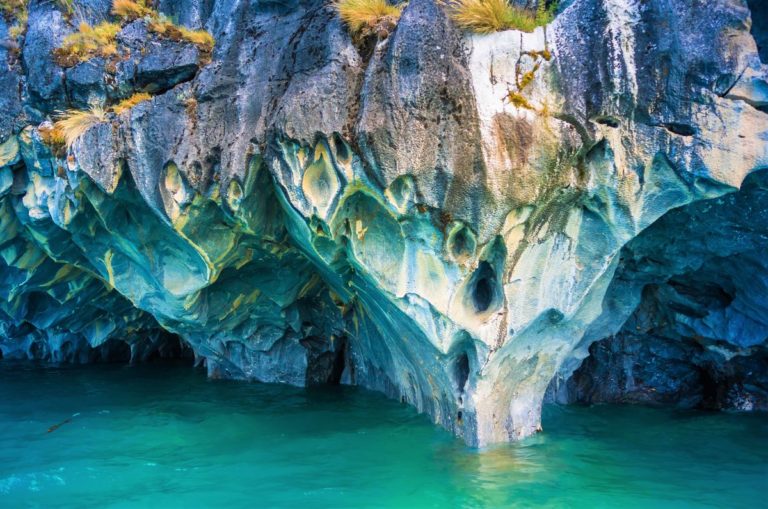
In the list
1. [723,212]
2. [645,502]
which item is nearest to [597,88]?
[723,212]

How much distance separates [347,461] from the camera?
9.45 metres

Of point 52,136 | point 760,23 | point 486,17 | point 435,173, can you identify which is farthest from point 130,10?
point 760,23

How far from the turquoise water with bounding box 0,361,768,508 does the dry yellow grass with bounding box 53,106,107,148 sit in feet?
18.1

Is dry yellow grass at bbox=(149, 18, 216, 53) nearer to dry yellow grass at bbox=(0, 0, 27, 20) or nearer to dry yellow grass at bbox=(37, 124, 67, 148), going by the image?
dry yellow grass at bbox=(37, 124, 67, 148)

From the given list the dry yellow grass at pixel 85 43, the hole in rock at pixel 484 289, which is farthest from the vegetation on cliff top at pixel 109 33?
the hole in rock at pixel 484 289

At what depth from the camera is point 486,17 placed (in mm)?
8469

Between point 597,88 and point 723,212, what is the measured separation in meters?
3.15

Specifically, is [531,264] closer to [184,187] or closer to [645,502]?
[645,502]

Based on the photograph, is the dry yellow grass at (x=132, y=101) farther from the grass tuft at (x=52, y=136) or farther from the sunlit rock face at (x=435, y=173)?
the grass tuft at (x=52, y=136)

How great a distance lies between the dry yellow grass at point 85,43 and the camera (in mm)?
12320

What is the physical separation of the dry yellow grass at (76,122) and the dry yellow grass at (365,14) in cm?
506

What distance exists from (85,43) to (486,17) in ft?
27.8

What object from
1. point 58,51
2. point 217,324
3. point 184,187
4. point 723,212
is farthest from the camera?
point 217,324

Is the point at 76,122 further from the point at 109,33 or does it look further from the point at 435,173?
the point at 435,173
